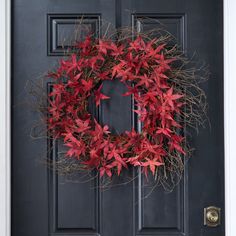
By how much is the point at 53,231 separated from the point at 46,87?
Result: 25.3 inches

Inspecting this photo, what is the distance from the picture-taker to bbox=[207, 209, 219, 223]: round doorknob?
1.86 m

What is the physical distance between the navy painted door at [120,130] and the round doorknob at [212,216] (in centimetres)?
3

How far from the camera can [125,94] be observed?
5.88ft

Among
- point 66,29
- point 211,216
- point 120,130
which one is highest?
point 66,29

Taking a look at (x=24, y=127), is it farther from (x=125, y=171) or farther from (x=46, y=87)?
(x=125, y=171)

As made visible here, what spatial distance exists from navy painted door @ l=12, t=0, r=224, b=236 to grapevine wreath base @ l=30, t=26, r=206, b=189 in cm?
7

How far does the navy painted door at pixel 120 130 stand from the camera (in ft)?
6.07
